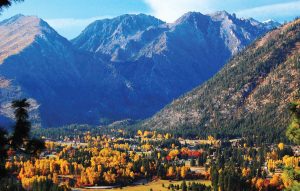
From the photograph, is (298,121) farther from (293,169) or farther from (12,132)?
(12,132)

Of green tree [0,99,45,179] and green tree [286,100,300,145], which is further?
green tree [286,100,300,145]

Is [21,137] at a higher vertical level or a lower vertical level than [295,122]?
lower

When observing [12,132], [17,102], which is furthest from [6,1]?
[12,132]

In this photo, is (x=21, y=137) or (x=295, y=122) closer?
(x=21, y=137)

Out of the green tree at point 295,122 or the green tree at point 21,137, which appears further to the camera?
the green tree at point 295,122

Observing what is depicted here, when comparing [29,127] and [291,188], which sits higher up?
[29,127]

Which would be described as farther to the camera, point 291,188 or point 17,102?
point 291,188

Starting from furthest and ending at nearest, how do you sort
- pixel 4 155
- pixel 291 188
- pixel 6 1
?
pixel 291 188
pixel 4 155
pixel 6 1

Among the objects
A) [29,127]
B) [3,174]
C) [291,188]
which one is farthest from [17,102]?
[291,188]

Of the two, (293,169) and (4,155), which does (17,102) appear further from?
(293,169)

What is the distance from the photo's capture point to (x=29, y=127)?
34.4m

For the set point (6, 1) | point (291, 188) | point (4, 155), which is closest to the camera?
point (6, 1)

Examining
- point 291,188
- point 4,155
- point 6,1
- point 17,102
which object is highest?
point 6,1

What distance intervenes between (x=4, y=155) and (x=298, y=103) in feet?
85.2
